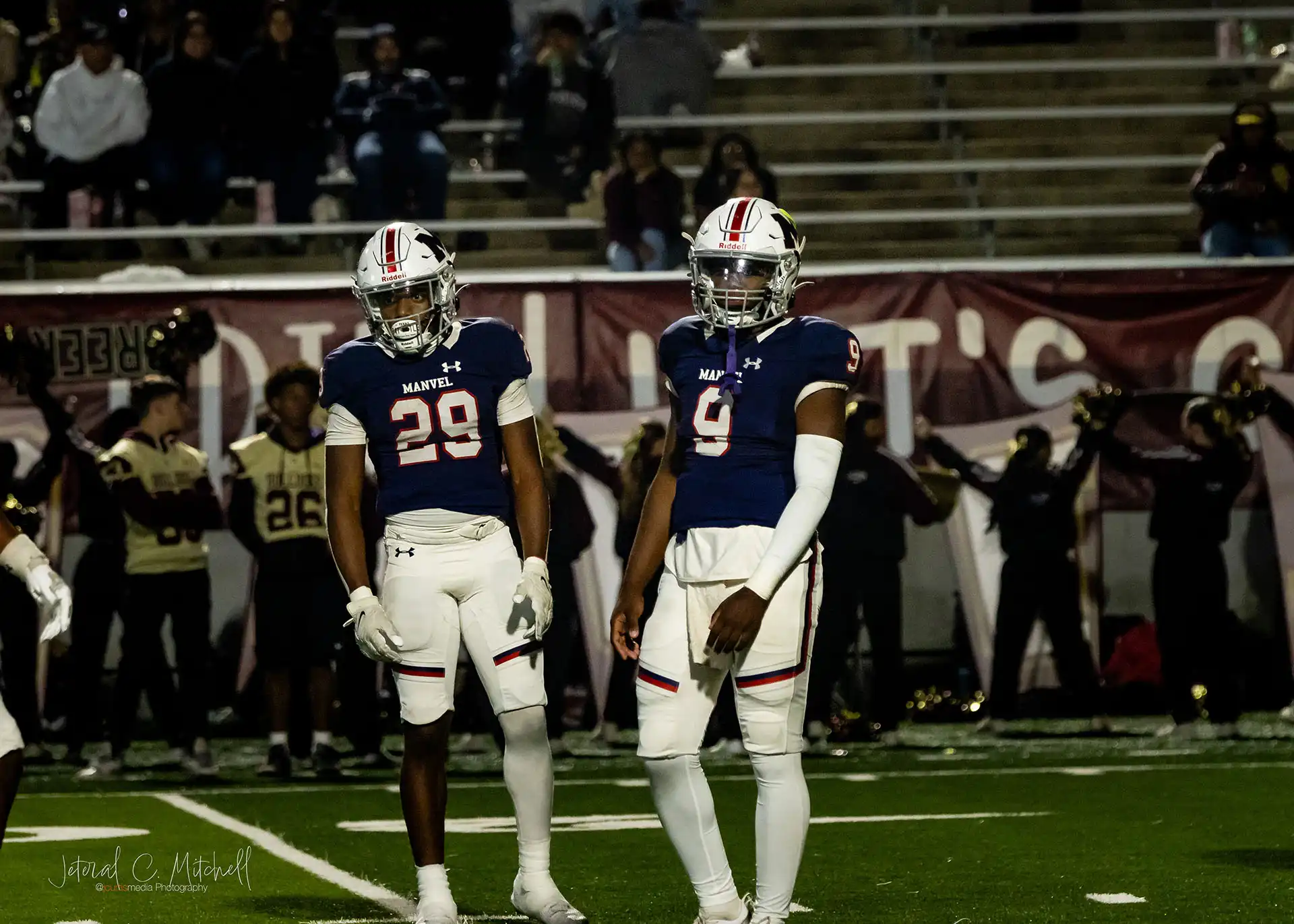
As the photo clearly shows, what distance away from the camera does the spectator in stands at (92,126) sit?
12.8 meters

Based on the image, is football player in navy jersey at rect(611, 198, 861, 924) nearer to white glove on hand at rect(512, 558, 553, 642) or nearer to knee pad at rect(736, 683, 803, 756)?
knee pad at rect(736, 683, 803, 756)

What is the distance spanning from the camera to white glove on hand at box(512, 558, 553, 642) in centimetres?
553

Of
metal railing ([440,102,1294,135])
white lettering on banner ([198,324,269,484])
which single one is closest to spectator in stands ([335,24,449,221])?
metal railing ([440,102,1294,135])

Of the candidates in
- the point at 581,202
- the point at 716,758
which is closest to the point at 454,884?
the point at 716,758

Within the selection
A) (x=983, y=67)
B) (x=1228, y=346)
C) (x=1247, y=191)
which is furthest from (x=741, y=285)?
(x=983, y=67)

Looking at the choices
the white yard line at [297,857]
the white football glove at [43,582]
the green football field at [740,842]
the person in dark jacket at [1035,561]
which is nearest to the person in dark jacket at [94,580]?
the green football field at [740,842]

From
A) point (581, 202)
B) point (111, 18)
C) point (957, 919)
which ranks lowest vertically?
point (957, 919)

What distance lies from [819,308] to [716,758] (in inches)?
98.9

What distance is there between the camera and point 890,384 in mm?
11398

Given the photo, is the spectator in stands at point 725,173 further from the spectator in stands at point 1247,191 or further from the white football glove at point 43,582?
the white football glove at point 43,582

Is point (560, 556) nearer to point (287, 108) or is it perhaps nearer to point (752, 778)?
point (752, 778)

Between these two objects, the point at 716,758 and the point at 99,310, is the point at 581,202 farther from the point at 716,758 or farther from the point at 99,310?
the point at 716,758

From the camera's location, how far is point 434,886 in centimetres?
543

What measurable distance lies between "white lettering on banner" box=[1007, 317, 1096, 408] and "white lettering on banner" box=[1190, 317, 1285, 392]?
582 mm
